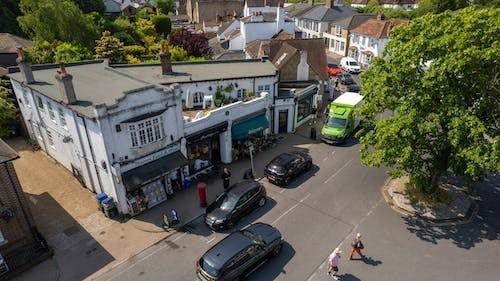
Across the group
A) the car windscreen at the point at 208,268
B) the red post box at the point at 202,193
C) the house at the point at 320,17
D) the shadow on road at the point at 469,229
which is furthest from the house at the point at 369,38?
the car windscreen at the point at 208,268

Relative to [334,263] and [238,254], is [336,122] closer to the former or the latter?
[334,263]

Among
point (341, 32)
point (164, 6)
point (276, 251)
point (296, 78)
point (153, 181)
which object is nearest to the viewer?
point (276, 251)

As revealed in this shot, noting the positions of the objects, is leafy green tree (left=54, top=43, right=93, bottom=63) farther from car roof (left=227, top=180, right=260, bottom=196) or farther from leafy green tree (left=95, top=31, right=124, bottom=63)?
car roof (left=227, top=180, right=260, bottom=196)

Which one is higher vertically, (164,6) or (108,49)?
(164,6)

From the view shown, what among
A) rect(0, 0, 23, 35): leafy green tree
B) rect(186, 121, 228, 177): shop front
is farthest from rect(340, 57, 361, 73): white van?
rect(0, 0, 23, 35): leafy green tree

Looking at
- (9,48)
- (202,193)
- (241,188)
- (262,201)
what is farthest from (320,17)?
(202,193)

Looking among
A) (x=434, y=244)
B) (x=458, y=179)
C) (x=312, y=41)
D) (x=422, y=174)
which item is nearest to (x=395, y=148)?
(x=422, y=174)

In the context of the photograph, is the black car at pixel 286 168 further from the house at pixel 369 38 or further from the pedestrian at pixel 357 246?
the house at pixel 369 38
